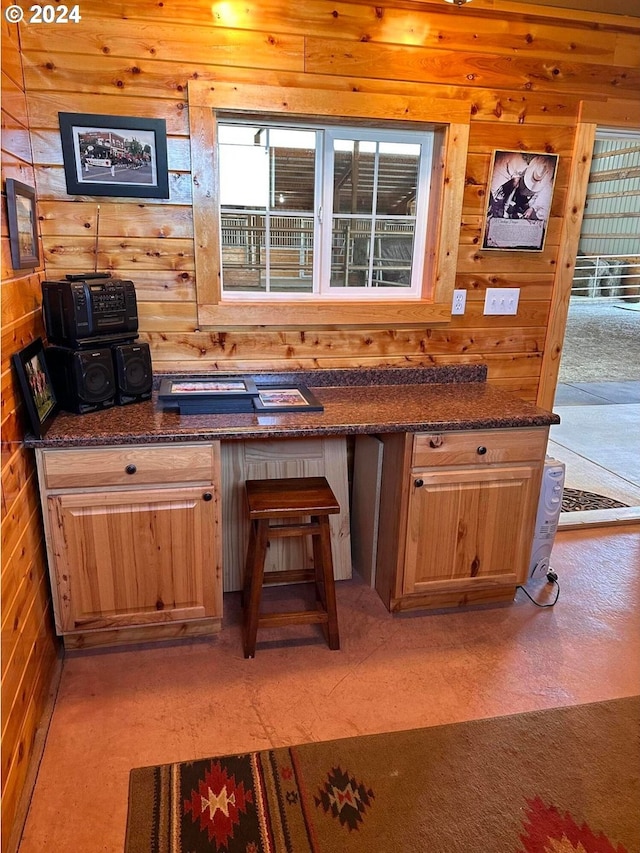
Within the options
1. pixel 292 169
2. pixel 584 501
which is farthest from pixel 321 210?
pixel 584 501

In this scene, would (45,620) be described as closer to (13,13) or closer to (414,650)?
(414,650)

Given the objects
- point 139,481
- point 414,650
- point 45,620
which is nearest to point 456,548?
point 414,650

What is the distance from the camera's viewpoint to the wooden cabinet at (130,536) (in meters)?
1.97

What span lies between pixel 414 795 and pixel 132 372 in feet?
5.42

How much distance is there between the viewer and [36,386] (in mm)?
1877

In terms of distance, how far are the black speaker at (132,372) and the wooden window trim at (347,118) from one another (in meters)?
0.33

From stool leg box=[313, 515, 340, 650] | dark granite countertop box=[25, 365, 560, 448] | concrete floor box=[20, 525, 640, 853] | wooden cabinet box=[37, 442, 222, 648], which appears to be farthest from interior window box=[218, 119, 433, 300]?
concrete floor box=[20, 525, 640, 853]

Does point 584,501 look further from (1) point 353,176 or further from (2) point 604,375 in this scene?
(2) point 604,375

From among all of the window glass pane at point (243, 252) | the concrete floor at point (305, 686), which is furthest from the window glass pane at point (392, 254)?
the concrete floor at point (305, 686)

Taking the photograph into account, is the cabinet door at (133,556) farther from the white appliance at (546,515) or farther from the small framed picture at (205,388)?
the white appliance at (546,515)

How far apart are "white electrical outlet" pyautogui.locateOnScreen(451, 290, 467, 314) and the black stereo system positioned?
137cm

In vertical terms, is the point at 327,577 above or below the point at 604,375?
above

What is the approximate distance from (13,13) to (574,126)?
2221mm

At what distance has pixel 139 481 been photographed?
2012mm
